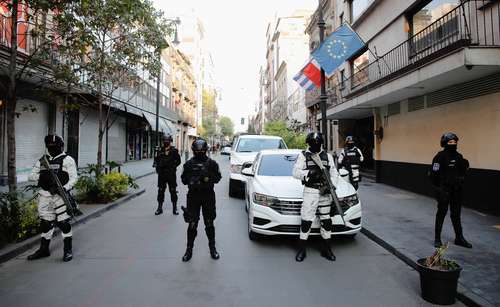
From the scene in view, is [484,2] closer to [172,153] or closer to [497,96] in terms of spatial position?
[497,96]

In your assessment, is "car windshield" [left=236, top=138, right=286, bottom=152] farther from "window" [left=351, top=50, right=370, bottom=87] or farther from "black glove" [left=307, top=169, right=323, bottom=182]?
"black glove" [left=307, top=169, right=323, bottom=182]

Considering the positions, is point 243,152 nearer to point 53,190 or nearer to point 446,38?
point 446,38

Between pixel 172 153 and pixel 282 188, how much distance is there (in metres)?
3.85

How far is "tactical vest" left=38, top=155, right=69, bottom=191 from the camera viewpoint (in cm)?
541

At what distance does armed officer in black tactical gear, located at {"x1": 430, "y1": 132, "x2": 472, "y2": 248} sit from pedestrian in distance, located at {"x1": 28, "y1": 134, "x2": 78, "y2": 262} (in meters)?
5.78

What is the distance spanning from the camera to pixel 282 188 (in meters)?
6.53

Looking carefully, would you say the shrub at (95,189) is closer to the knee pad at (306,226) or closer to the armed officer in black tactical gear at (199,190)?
the armed officer in black tactical gear at (199,190)

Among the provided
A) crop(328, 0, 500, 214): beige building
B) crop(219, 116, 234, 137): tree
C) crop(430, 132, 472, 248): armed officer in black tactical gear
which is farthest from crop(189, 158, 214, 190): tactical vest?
crop(219, 116, 234, 137): tree

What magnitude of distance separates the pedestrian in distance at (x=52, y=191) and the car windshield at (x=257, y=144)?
7.97 m

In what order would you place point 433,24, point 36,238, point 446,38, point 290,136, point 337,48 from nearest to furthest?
point 36,238, point 446,38, point 337,48, point 433,24, point 290,136

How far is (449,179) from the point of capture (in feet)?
19.6

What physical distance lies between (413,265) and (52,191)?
5.31 meters

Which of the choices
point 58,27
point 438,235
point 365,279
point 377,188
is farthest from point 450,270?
point 377,188

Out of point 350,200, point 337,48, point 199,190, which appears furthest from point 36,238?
point 337,48
